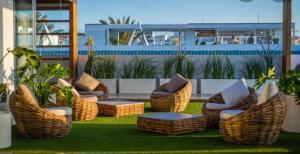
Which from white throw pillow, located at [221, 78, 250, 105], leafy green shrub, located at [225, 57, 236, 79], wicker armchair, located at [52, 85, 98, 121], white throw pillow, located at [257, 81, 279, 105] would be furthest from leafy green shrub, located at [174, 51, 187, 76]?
white throw pillow, located at [257, 81, 279, 105]

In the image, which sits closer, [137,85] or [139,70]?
[137,85]

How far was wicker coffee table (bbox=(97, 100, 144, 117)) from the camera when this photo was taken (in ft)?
31.6

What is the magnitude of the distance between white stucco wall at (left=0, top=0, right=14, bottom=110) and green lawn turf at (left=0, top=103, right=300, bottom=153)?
3.87 feet

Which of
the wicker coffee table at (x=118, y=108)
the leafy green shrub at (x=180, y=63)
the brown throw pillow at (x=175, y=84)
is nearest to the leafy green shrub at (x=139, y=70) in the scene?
the leafy green shrub at (x=180, y=63)

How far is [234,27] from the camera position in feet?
71.5

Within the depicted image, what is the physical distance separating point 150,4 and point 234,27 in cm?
374

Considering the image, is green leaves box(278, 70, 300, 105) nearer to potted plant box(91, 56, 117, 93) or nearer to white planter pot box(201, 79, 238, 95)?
white planter pot box(201, 79, 238, 95)

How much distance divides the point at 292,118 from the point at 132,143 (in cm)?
269

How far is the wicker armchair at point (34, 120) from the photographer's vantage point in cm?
710

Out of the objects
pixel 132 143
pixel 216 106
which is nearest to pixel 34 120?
pixel 132 143

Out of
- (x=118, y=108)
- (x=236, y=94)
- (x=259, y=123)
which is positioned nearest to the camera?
(x=259, y=123)

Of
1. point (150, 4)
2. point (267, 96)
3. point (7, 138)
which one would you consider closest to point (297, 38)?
point (150, 4)

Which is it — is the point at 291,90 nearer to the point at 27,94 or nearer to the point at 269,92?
the point at 269,92

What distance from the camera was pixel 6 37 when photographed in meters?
8.77
